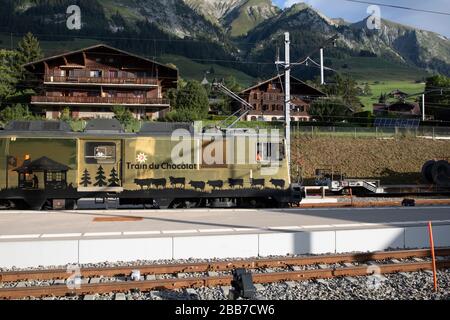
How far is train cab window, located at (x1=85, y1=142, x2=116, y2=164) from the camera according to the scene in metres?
16.8

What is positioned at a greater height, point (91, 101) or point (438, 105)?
point (438, 105)

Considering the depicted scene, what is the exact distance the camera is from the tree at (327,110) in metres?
55.2

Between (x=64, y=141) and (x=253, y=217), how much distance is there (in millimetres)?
7357

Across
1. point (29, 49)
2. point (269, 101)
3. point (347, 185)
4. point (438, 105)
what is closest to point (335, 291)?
point (347, 185)

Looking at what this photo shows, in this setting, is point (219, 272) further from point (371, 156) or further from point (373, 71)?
point (373, 71)

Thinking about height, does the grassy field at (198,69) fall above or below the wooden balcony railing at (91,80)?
above

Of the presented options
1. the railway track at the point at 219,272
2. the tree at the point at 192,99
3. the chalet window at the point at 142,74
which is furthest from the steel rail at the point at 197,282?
the chalet window at the point at 142,74

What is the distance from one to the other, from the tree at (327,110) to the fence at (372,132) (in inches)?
515

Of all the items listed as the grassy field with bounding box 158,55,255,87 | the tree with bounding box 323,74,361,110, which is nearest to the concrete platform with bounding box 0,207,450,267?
the tree with bounding box 323,74,361,110

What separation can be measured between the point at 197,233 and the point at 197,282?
3401 millimetres

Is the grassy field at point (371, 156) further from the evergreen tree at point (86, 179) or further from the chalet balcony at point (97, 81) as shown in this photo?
the chalet balcony at point (97, 81)

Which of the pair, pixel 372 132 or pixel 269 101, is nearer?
pixel 372 132

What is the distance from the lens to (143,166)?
56.3 feet

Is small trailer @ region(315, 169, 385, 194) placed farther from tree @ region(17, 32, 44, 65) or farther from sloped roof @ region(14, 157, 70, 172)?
tree @ region(17, 32, 44, 65)
